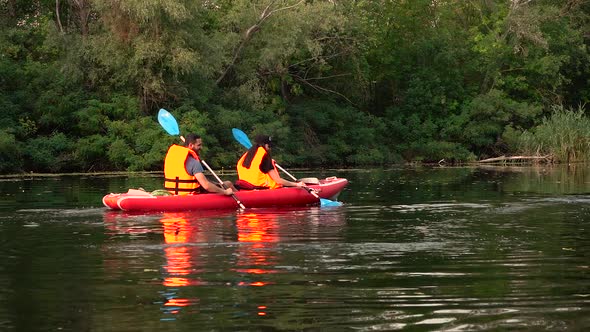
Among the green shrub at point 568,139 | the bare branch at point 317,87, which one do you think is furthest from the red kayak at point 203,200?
the bare branch at point 317,87

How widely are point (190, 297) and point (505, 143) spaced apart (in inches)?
1375

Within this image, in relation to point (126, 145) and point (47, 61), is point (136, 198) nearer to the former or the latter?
point (126, 145)

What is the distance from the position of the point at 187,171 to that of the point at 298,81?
24198 mm

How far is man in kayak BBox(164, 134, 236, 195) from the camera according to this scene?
56.0 ft

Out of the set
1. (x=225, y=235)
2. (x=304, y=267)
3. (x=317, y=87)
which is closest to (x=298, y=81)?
(x=317, y=87)

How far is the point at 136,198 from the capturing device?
56.0 ft

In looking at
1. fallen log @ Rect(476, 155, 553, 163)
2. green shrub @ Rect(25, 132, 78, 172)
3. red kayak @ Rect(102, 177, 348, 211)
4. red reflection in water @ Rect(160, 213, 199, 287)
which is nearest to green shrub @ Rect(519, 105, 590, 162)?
fallen log @ Rect(476, 155, 553, 163)

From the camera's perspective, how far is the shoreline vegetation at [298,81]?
110 feet

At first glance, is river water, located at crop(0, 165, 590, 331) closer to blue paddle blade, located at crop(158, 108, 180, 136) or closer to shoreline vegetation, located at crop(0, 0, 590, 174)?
blue paddle blade, located at crop(158, 108, 180, 136)

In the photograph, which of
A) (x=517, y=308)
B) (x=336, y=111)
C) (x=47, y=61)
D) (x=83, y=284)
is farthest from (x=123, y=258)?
(x=336, y=111)

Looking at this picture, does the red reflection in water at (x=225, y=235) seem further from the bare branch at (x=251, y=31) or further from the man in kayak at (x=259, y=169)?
the bare branch at (x=251, y=31)

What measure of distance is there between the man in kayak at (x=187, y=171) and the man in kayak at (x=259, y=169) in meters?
0.70

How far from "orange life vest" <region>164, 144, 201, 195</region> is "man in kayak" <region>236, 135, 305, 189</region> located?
3.21 ft

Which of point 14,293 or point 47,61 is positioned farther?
point 47,61
